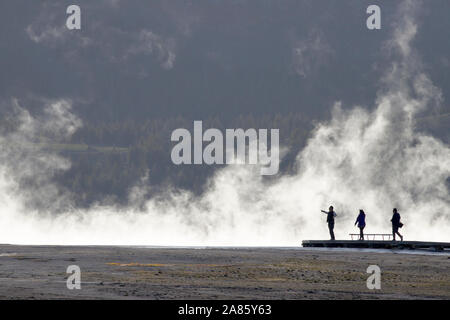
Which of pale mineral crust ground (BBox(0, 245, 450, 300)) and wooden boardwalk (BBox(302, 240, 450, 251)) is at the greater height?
wooden boardwalk (BBox(302, 240, 450, 251))

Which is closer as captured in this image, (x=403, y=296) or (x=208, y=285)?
(x=403, y=296)

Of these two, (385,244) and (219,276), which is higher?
(385,244)

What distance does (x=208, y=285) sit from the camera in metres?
28.1

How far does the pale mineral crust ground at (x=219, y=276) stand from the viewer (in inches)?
997

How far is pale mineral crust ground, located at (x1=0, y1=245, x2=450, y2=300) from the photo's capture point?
83.0ft

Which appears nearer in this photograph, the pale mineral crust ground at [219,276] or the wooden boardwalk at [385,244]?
the pale mineral crust ground at [219,276]

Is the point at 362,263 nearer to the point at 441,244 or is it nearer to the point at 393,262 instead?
the point at 393,262

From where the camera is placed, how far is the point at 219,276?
31766 millimetres

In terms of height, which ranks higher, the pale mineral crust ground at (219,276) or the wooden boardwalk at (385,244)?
the wooden boardwalk at (385,244)

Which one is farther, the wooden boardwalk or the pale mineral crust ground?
the wooden boardwalk

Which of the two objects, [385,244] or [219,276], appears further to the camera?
[385,244]
